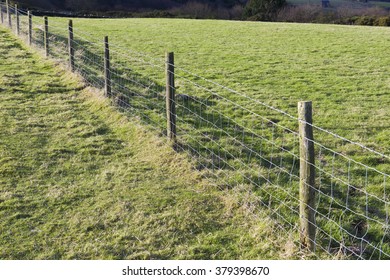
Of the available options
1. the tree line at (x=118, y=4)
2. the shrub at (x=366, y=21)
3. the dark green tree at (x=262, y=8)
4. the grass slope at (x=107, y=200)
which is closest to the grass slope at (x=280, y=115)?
the grass slope at (x=107, y=200)

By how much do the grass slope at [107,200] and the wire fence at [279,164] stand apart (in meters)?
0.38

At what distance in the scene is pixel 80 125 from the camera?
9.96 m

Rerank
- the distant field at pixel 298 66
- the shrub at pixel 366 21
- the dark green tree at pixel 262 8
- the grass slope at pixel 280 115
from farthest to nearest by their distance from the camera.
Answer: the dark green tree at pixel 262 8 < the shrub at pixel 366 21 < the distant field at pixel 298 66 < the grass slope at pixel 280 115

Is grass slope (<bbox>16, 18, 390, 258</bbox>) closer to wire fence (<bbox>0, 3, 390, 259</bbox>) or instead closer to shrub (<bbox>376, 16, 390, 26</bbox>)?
wire fence (<bbox>0, 3, 390, 259</bbox>)

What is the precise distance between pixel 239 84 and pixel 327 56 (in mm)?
6700

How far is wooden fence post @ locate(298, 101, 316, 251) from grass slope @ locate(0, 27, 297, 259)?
9.2 inches

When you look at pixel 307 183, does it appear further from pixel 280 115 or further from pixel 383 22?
pixel 383 22

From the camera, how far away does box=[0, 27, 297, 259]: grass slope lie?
5666 mm

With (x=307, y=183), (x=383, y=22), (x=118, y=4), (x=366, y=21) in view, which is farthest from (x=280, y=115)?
(x=118, y=4)

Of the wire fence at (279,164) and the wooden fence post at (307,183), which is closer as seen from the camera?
the wooden fence post at (307,183)

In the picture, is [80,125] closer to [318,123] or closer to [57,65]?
[318,123]

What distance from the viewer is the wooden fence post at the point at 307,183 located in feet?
17.5

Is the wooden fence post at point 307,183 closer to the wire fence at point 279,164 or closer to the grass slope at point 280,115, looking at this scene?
the wire fence at point 279,164
